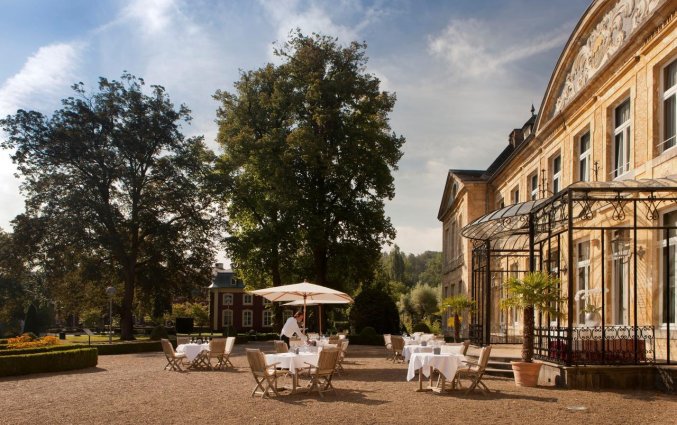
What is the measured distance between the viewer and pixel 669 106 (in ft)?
44.9

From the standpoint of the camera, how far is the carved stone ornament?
14.6 metres

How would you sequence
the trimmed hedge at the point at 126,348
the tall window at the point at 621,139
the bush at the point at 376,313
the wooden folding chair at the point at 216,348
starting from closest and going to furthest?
the tall window at the point at 621,139
the wooden folding chair at the point at 216,348
the trimmed hedge at the point at 126,348
the bush at the point at 376,313

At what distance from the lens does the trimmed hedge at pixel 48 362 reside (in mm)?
16641

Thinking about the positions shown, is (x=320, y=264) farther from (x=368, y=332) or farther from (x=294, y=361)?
(x=294, y=361)

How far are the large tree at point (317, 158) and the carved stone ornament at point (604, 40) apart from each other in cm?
1450

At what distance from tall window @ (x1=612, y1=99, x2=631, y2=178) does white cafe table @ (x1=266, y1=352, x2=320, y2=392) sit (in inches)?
332

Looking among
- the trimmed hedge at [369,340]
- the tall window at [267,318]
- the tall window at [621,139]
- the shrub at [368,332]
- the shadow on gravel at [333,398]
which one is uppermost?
the tall window at [621,139]

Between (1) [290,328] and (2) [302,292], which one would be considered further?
(1) [290,328]

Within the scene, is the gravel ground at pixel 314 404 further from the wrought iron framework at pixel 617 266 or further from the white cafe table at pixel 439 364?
the wrought iron framework at pixel 617 266

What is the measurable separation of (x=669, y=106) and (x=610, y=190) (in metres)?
3.12

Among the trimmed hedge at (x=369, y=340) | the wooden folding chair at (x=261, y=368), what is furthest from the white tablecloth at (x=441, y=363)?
the trimmed hedge at (x=369, y=340)

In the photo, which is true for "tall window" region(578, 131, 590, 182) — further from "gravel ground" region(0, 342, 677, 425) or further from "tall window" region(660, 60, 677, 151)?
"gravel ground" region(0, 342, 677, 425)

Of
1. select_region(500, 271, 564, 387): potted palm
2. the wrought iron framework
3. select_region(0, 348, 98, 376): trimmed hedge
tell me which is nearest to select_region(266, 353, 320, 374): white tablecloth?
select_region(500, 271, 564, 387): potted palm

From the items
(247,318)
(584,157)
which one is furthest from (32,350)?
(247,318)
